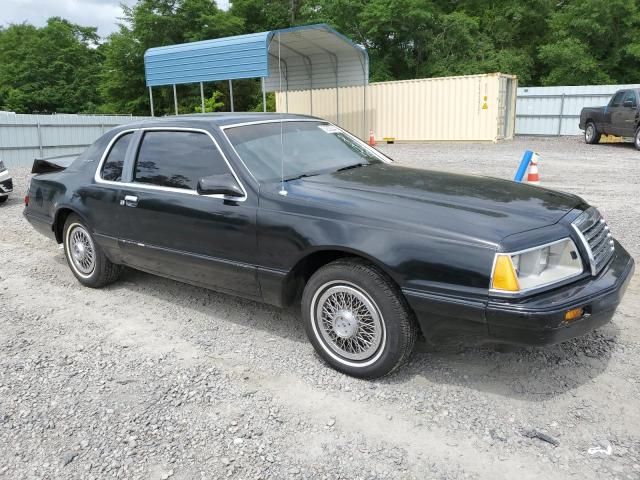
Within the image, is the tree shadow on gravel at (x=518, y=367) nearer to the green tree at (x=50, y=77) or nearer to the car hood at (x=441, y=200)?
the car hood at (x=441, y=200)

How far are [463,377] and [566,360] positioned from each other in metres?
0.72

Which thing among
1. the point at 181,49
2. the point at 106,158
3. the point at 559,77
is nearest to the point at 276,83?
the point at 181,49

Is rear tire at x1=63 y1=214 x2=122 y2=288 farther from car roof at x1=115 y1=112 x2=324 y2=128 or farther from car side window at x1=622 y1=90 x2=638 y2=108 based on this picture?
car side window at x1=622 y1=90 x2=638 y2=108

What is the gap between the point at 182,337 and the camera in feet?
13.8

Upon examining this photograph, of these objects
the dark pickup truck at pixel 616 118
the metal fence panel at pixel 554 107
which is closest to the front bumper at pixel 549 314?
the dark pickup truck at pixel 616 118

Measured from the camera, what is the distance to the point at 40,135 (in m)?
18.4

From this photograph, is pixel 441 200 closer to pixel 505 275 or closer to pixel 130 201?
pixel 505 275

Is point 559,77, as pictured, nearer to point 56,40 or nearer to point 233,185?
point 233,185

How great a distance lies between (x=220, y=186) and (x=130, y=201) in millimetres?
1177

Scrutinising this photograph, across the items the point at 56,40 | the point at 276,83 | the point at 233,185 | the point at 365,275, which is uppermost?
the point at 56,40

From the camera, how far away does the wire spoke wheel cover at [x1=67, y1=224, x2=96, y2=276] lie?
523 centimetres

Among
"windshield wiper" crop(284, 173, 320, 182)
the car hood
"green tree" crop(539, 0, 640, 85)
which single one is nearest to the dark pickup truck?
"green tree" crop(539, 0, 640, 85)

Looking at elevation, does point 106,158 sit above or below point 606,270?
above

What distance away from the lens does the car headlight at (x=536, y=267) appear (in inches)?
114
